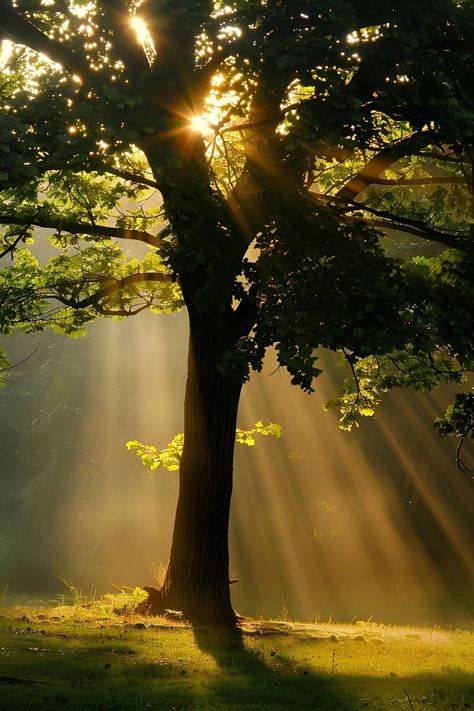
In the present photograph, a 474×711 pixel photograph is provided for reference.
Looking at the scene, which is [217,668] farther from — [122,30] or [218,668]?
[122,30]

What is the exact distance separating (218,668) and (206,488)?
4450 millimetres

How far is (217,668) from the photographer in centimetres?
840

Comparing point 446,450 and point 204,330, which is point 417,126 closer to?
point 204,330

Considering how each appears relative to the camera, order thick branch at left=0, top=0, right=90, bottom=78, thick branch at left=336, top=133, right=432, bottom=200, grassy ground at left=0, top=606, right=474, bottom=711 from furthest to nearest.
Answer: thick branch at left=336, top=133, right=432, bottom=200 → thick branch at left=0, top=0, right=90, bottom=78 → grassy ground at left=0, top=606, right=474, bottom=711

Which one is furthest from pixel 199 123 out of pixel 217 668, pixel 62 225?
pixel 217 668

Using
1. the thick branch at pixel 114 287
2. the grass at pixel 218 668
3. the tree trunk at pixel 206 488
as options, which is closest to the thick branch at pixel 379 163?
the tree trunk at pixel 206 488

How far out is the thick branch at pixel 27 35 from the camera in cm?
991

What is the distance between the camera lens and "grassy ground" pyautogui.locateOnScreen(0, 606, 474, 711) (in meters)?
6.80

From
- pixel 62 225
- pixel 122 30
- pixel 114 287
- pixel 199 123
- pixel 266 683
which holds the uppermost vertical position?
pixel 122 30

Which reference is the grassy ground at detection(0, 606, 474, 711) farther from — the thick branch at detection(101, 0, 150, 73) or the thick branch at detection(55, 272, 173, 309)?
the thick branch at detection(101, 0, 150, 73)

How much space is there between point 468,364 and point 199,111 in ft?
16.1

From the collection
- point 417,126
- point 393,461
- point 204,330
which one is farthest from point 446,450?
point 417,126

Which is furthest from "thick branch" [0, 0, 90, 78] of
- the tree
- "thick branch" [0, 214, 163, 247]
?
"thick branch" [0, 214, 163, 247]

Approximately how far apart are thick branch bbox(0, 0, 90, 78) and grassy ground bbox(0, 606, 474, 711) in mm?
7555
